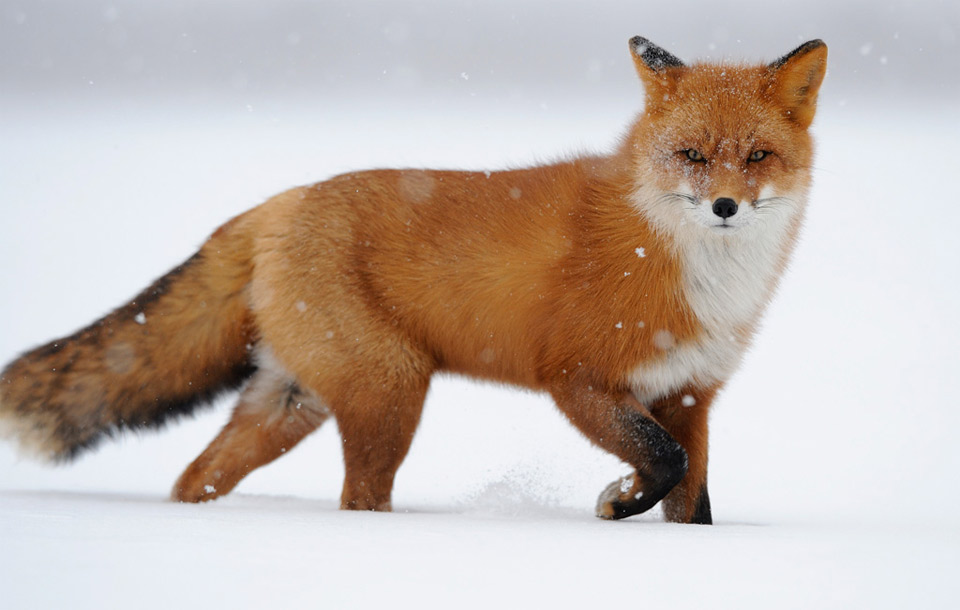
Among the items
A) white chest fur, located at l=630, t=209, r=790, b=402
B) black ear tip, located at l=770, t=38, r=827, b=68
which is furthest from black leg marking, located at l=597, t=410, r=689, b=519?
black ear tip, located at l=770, t=38, r=827, b=68

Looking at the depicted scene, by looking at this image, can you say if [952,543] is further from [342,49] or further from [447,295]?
[342,49]

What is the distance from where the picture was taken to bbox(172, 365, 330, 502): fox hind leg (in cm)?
460

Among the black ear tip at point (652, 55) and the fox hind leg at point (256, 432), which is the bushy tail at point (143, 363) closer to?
the fox hind leg at point (256, 432)

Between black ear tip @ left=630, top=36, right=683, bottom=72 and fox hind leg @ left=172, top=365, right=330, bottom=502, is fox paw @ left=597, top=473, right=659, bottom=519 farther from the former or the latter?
black ear tip @ left=630, top=36, right=683, bottom=72

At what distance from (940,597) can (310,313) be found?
2.86 m

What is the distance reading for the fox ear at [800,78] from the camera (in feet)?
12.6

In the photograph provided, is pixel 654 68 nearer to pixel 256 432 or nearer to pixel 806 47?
pixel 806 47

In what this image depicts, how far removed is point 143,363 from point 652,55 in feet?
9.11

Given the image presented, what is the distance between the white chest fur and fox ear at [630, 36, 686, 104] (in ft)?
2.10

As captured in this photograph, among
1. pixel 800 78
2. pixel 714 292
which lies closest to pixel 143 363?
pixel 714 292

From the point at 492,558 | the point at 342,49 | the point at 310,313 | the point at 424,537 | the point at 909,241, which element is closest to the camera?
the point at 492,558

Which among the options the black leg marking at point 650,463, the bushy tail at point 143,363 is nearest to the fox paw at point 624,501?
the black leg marking at point 650,463

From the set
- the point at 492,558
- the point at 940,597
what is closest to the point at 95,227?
the point at 492,558

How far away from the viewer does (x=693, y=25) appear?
1309cm
